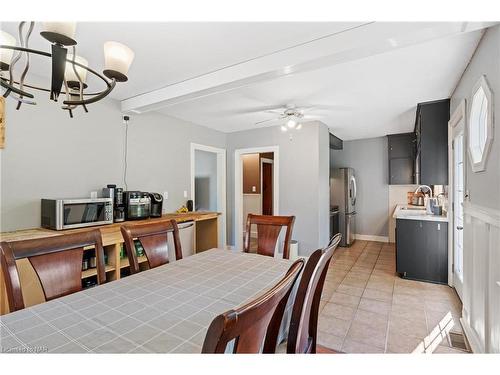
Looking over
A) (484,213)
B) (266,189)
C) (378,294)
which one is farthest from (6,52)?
(266,189)

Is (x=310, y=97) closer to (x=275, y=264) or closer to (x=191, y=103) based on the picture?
(x=191, y=103)

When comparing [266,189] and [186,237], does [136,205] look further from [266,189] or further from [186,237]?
[266,189]

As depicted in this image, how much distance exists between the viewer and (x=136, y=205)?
9.25 feet

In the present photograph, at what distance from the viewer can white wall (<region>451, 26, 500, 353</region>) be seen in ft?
4.68

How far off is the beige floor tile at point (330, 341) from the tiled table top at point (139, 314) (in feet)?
3.12

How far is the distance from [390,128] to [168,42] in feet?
13.8

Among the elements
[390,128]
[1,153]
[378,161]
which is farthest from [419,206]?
[1,153]

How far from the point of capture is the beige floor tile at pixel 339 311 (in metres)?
2.35

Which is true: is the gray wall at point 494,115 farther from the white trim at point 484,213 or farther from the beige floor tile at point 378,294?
the beige floor tile at point 378,294

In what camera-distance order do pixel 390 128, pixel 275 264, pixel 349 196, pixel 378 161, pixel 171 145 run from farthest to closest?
pixel 378 161 < pixel 349 196 < pixel 390 128 < pixel 171 145 < pixel 275 264

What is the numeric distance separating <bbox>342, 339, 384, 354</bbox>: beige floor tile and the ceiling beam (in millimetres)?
2173

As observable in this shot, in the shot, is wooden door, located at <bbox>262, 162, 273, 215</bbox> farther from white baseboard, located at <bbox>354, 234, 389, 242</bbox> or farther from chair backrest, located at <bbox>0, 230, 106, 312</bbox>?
chair backrest, located at <bbox>0, 230, 106, 312</bbox>

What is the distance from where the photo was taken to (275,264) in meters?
1.65

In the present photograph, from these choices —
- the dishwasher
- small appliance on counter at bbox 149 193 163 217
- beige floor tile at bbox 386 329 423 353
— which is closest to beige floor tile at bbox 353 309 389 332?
beige floor tile at bbox 386 329 423 353
